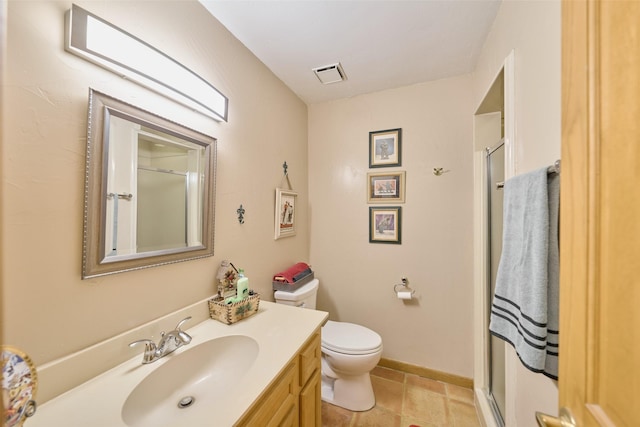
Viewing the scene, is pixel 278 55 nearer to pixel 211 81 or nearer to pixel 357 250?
pixel 211 81

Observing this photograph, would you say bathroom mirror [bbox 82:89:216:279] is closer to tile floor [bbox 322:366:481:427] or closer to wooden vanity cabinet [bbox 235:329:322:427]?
wooden vanity cabinet [bbox 235:329:322:427]

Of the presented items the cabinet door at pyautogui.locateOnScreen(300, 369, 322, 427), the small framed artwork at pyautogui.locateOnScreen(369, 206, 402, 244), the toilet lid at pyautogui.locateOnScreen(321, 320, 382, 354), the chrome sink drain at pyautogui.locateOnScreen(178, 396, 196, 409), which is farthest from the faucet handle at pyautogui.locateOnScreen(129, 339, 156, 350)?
the small framed artwork at pyautogui.locateOnScreen(369, 206, 402, 244)

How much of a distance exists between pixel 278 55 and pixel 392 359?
2456 millimetres

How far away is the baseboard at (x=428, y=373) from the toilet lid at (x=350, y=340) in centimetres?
52

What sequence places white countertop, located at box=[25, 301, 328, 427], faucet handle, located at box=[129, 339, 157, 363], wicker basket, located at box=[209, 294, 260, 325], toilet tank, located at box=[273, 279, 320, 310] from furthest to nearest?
1. toilet tank, located at box=[273, 279, 320, 310]
2. wicker basket, located at box=[209, 294, 260, 325]
3. faucet handle, located at box=[129, 339, 157, 363]
4. white countertop, located at box=[25, 301, 328, 427]

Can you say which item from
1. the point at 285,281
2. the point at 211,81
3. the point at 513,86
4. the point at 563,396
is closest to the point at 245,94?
the point at 211,81

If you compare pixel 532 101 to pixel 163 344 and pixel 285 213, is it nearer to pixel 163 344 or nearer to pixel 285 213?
pixel 285 213

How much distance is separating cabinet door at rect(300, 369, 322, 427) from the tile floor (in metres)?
0.50

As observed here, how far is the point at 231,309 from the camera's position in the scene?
3.75ft

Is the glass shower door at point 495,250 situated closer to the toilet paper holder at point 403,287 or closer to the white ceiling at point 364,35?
the toilet paper holder at point 403,287

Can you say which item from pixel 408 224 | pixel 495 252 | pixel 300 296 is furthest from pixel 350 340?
pixel 495 252

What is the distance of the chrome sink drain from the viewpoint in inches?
34.3

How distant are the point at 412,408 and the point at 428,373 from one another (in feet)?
1.21

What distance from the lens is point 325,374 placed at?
67.9 inches
